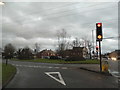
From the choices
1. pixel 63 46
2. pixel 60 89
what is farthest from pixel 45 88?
pixel 63 46

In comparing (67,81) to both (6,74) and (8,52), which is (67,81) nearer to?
(6,74)

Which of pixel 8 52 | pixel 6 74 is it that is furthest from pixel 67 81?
pixel 8 52

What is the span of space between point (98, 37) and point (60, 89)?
8850 mm

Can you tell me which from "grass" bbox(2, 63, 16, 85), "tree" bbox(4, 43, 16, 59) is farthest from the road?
"tree" bbox(4, 43, 16, 59)

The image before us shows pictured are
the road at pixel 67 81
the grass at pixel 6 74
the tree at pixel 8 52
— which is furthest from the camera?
the tree at pixel 8 52

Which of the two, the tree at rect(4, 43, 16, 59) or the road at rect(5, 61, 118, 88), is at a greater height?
the tree at rect(4, 43, 16, 59)

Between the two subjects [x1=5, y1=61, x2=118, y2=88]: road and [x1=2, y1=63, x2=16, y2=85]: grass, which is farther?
[x1=2, y1=63, x2=16, y2=85]: grass

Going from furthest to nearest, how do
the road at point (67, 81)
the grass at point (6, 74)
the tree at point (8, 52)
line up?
the tree at point (8, 52) < the grass at point (6, 74) < the road at point (67, 81)

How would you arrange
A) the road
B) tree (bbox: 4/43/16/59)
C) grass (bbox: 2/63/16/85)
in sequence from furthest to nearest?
tree (bbox: 4/43/16/59)
grass (bbox: 2/63/16/85)
the road

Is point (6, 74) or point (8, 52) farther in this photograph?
point (8, 52)

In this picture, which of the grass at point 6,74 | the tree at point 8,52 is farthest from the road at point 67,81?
the tree at point 8,52

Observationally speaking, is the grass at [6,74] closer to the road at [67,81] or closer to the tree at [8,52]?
the road at [67,81]

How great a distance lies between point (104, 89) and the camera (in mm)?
8180

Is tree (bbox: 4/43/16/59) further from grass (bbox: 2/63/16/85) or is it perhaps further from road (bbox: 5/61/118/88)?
road (bbox: 5/61/118/88)
